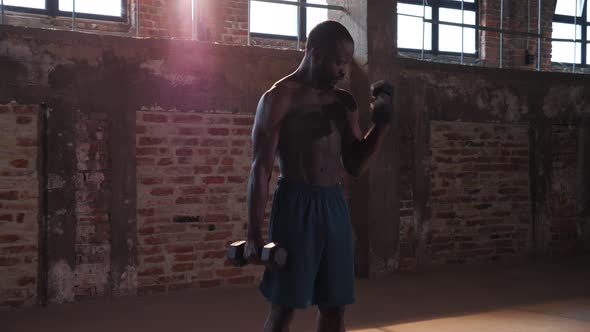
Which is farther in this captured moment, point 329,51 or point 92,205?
point 92,205

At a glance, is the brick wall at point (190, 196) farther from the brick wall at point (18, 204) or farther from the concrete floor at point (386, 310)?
the brick wall at point (18, 204)

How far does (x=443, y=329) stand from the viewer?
3947mm

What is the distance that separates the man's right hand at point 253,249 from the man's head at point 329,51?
2.20 ft

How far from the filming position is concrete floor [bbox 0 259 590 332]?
4.01m

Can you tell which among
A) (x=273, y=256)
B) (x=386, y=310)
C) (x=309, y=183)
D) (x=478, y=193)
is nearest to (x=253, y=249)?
(x=273, y=256)

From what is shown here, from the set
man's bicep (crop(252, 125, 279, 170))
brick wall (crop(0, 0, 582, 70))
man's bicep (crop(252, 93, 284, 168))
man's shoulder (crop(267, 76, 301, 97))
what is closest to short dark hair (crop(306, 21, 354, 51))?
man's shoulder (crop(267, 76, 301, 97))

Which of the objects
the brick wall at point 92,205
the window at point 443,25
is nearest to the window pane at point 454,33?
the window at point 443,25

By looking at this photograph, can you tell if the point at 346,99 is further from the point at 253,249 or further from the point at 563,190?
the point at 563,190

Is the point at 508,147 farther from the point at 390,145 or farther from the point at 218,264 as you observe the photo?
the point at 218,264

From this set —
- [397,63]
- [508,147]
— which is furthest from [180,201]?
[508,147]

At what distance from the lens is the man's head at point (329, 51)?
2459 mm

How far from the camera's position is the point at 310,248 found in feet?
8.03

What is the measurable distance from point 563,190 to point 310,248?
16.8 ft

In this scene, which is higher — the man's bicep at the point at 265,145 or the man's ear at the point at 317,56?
the man's ear at the point at 317,56
